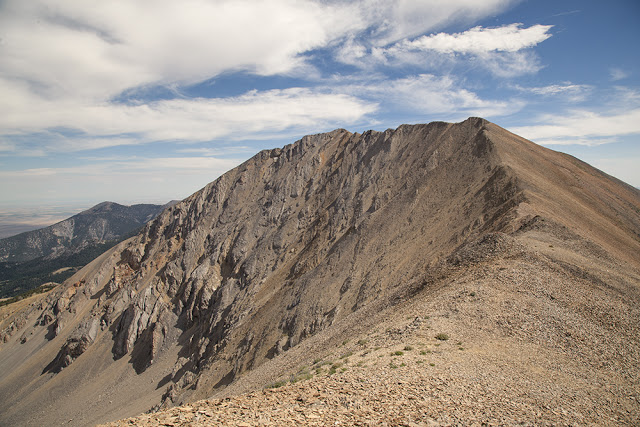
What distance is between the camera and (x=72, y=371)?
5575 centimetres

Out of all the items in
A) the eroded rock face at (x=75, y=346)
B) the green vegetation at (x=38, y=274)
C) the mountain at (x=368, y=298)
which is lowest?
the green vegetation at (x=38, y=274)

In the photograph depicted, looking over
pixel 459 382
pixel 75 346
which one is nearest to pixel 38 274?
pixel 75 346

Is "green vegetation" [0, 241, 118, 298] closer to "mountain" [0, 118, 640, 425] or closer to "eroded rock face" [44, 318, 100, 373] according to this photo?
"mountain" [0, 118, 640, 425]

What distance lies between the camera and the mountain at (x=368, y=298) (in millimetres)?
11164

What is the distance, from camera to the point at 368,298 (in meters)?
30.9

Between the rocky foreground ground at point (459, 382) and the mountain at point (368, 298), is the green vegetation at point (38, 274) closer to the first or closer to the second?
the mountain at point (368, 298)

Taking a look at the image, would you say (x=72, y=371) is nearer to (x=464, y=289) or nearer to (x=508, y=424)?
(x=464, y=289)

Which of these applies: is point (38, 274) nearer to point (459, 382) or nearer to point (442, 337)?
point (442, 337)

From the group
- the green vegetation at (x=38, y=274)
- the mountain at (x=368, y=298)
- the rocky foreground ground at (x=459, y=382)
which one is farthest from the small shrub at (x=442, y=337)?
the green vegetation at (x=38, y=274)

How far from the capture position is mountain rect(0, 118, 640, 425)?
11.2 metres

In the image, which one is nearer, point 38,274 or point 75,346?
point 75,346

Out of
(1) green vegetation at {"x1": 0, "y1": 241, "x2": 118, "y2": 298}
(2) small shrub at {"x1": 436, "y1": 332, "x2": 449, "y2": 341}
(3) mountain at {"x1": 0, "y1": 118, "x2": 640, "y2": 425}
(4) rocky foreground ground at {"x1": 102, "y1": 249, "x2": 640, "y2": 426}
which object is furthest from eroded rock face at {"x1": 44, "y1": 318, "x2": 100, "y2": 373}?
(1) green vegetation at {"x1": 0, "y1": 241, "x2": 118, "y2": 298}

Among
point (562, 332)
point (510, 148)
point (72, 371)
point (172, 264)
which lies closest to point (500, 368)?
point (562, 332)

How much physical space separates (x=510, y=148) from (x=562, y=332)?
111 ft
